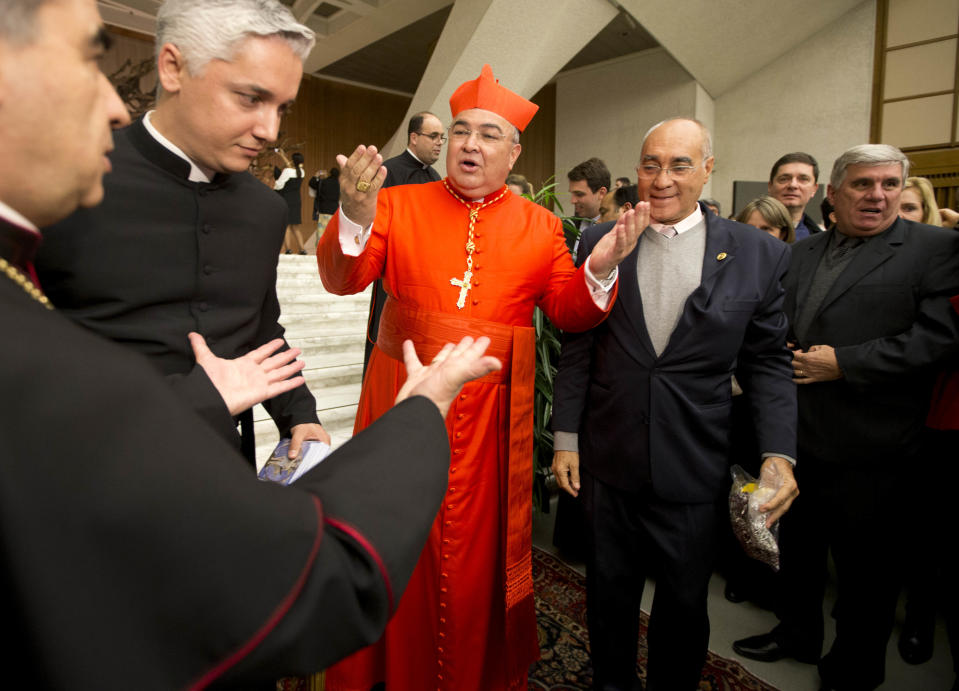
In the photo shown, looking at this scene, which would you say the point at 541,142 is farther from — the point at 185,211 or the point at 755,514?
the point at 185,211

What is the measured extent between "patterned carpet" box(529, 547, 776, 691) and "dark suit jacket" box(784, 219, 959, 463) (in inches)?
35.2

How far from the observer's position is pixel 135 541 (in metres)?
0.50

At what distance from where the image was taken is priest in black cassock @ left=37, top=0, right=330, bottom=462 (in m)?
1.12

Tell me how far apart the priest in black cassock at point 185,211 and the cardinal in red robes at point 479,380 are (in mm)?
439

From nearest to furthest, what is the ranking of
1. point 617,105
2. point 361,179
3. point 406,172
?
point 361,179 → point 406,172 → point 617,105

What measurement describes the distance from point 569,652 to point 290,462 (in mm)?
1586

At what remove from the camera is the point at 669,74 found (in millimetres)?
10320

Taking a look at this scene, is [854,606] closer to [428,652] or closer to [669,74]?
[428,652]

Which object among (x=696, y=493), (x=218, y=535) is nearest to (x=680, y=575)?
(x=696, y=493)

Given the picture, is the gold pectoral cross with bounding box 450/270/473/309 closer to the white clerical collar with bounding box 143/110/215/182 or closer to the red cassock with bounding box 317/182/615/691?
the red cassock with bounding box 317/182/615/691

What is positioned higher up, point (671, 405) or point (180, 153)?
point (180, 153)

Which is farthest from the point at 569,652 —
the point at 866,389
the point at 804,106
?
the point at 804,106

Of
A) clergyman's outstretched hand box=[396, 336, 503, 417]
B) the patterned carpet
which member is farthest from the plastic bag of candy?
clergyman's outstretched hand box=[396, 336, 503, 417]

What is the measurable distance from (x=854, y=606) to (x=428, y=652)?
1.48m
